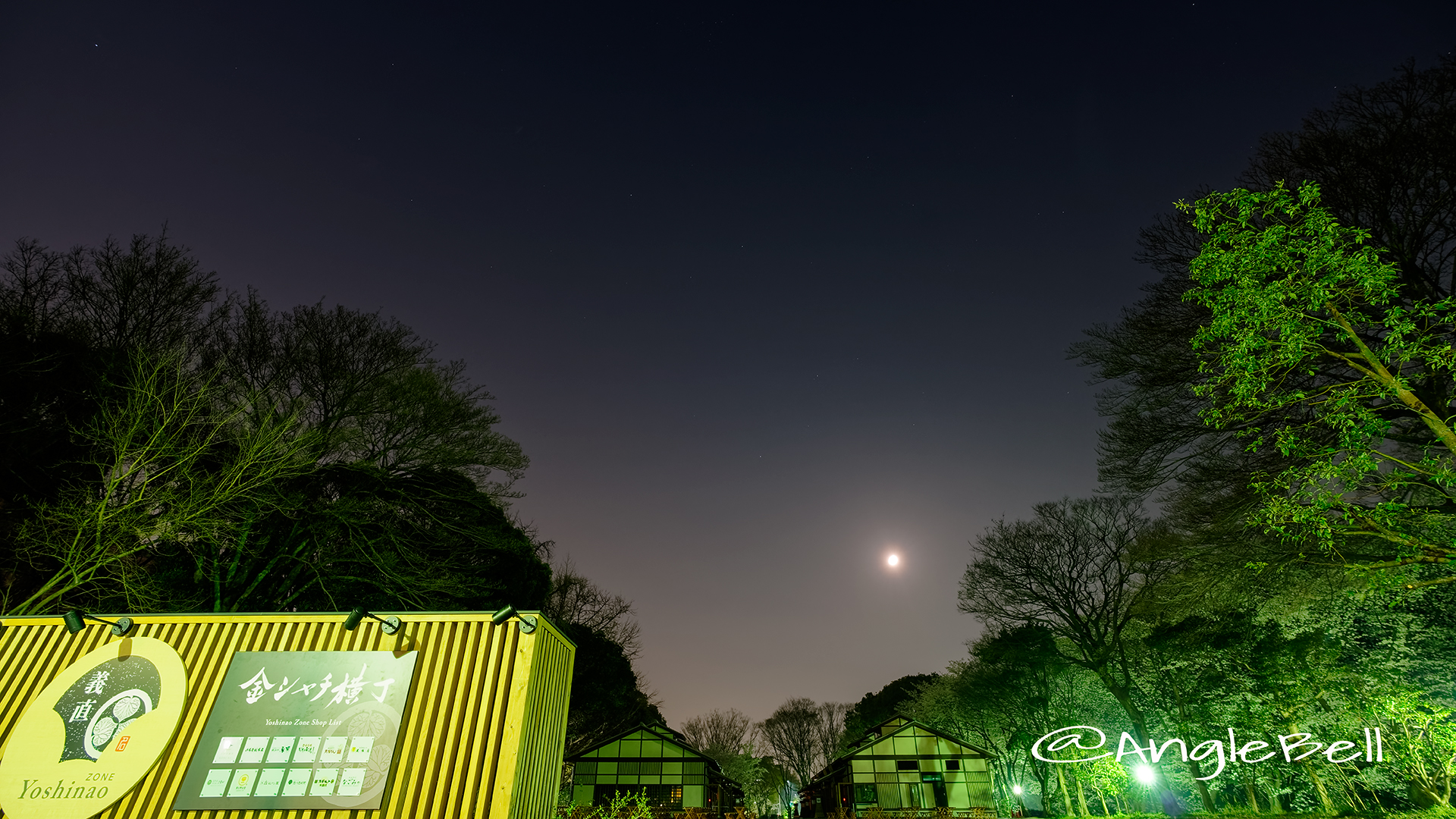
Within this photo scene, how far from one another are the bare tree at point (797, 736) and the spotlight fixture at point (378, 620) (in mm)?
49473

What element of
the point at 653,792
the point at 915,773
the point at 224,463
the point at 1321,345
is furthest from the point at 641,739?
the point at 1321,345

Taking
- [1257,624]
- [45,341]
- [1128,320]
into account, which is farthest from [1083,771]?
[45,341]

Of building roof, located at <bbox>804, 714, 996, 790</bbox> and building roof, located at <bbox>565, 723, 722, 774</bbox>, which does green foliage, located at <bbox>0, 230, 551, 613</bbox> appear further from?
building roof, located at <bbox>804, 714, 996, 790</bbox>

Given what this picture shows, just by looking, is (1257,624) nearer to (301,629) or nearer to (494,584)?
(494,584)

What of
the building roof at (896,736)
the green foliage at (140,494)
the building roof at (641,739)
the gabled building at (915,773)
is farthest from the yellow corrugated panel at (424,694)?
the building roof at (896,736)

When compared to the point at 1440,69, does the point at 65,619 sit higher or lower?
lower

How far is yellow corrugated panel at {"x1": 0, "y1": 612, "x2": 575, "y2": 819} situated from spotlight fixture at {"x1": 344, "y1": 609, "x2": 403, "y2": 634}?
0.08 metres

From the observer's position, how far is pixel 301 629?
7215 millimetres

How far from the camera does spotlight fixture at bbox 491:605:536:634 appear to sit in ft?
23.3

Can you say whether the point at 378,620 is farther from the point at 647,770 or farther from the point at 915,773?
the point at 915,773

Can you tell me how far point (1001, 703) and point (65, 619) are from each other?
2771 cm

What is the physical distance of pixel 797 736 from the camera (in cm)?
5084

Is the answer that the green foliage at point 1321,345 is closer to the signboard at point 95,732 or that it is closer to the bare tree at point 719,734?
the signboard at point 95,732

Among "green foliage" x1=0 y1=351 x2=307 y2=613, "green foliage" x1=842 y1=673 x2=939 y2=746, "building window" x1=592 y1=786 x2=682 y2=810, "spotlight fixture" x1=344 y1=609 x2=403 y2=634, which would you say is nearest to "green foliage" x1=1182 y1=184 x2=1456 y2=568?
"spotlight fixture" x1=344 y1=609 x2=403 y2=634
